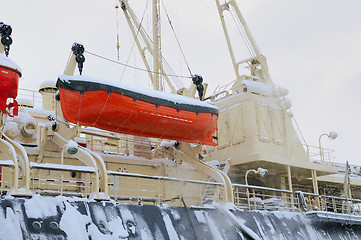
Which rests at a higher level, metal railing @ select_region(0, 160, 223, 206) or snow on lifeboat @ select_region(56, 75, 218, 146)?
snow on lifeboat @ select_region(56, 75, 218, 146)

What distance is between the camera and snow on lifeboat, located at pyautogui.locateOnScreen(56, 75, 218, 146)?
17.3 meters

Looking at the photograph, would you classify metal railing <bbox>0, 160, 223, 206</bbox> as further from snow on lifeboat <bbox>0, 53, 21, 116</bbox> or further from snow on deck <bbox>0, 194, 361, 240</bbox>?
snow on lifeboat <bbox>0, 53, 21, 116</bbox>

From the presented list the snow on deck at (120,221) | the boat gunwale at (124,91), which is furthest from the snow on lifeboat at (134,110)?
the snow on deck at (120,221)

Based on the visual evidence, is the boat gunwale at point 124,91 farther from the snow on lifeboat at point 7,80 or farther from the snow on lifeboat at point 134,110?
the snow on lifeboat at point 7,80

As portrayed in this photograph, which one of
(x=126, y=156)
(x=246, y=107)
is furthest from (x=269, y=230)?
(x=246, y=107)

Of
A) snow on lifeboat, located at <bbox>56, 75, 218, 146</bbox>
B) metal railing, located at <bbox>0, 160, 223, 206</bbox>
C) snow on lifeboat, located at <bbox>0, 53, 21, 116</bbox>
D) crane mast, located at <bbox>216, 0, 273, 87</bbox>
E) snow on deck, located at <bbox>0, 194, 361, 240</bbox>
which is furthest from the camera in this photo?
crane mast, located at <bbox>216, 0, 273, 87</bbox>

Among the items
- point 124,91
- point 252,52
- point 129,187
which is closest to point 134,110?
point 124,91

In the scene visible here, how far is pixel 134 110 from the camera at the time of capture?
18.4 m

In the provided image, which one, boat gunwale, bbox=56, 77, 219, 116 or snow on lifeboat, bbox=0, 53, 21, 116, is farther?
boat gunwale, bbox=56, 77, 219, 116

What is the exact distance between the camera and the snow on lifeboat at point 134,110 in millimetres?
17266

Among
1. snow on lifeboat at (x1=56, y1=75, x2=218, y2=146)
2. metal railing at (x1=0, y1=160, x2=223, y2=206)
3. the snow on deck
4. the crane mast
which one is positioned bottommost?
the snow on deck

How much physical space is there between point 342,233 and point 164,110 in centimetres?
1071

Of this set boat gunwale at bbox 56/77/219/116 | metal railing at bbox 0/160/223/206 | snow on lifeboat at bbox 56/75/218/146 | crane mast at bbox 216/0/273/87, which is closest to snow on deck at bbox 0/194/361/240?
metal railing at bbox 0/160/223/206

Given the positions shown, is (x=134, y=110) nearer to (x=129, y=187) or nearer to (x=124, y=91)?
(x=124, y=91)
